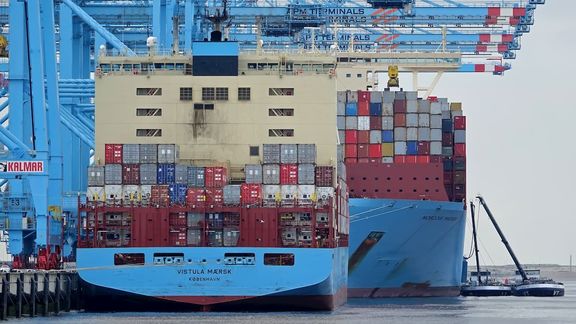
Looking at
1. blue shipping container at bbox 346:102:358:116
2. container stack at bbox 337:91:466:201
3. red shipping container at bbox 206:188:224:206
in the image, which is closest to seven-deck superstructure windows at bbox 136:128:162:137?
red shipping container at bbox 206:188:224:206

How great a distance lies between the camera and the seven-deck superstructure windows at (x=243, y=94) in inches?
2240

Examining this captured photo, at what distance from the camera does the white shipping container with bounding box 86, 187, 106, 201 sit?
53.8 metres

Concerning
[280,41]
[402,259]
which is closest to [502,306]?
[402,259]

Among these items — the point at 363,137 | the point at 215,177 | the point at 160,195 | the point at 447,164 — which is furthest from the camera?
the point at 447,164

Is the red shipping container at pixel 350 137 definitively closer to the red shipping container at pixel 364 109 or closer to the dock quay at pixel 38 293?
the red shipping container at pixel 364 109

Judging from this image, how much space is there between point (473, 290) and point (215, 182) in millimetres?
34343

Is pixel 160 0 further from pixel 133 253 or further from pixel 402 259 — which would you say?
pixel 133 253

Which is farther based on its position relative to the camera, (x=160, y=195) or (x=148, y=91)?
(x=148, y=91)

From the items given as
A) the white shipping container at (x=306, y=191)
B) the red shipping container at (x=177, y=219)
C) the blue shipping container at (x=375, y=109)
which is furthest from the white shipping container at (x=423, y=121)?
the red shipping container at (x=177, y=219)

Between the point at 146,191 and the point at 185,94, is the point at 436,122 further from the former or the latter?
the point at 146,191

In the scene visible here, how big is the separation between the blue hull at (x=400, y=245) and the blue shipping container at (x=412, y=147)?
6.98ft

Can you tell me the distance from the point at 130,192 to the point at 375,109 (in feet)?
67.1

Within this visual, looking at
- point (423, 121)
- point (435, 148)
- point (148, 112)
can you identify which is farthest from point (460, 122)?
point (148, 112)

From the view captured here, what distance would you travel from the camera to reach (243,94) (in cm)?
5697
